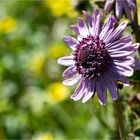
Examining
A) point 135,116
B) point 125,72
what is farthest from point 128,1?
point 135,116

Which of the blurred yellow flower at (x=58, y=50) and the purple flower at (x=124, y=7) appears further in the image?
the blurred yellow flower at (x=58, y=50)

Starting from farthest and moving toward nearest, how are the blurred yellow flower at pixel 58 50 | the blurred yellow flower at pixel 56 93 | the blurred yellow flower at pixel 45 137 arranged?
the blurred yellow flower at pixel 58 50 < the blurred yellow flower at pixel 56 93 < the blurred yellow flower at pixel 45 137

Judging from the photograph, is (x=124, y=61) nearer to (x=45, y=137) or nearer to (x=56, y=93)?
(x=45, y=137)

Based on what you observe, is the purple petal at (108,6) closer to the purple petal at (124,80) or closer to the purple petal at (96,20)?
the purple petal at (96,20)

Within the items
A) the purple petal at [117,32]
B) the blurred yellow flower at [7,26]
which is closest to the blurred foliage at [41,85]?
the blurred yellow flower at [7,26]

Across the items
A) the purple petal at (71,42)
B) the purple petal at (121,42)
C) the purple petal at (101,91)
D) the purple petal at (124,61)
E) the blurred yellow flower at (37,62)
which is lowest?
the blurred yellow flower at (37,62)

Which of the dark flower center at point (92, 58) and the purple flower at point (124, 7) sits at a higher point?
the purple flower at point (124, 7)

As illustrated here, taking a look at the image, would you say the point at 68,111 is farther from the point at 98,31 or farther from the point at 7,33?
the point at 98,31
